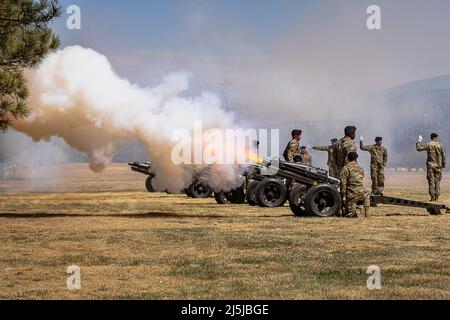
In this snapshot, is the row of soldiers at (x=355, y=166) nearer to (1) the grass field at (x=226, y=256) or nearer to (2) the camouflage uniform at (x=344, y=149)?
(2) the camouflage uniform at (x=344, y=149)

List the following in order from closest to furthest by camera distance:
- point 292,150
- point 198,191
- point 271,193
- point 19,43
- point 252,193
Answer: point 19,43 → point 292,150 → point 271,193 → point 252,193 → point 198,191

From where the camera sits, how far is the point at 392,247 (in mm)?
11883

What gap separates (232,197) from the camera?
23.9m

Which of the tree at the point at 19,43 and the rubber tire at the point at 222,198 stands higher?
the tree at the point at 19,43

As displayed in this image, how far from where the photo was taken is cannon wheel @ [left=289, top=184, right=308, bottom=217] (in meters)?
18.0

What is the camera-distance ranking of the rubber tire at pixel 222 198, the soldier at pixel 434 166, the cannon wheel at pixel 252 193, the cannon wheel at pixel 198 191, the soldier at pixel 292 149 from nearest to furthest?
the soldier at pixel 292 149 → the cannon wheel at pixel 252 193 → the soldier at pixel 434 166 → the rubber tire at pixel 222 198 → the cannon wheel at pixel 198 191

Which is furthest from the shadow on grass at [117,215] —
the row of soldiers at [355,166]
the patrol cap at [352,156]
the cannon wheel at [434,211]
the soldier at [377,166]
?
the soldier at [377,166]

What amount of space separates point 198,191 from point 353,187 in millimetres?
11859

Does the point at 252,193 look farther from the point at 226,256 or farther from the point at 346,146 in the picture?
the point at 226,256

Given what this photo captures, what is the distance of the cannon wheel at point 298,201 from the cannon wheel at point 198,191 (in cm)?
983

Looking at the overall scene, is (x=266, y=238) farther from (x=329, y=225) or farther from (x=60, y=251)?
(x=60, y=251)

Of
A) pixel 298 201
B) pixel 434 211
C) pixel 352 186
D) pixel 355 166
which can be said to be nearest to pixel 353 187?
pixel 352 186

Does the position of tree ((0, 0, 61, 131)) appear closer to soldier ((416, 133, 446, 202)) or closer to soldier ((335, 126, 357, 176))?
soldier ((335, 126, 357, 176))

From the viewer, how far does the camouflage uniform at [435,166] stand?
23547mm
